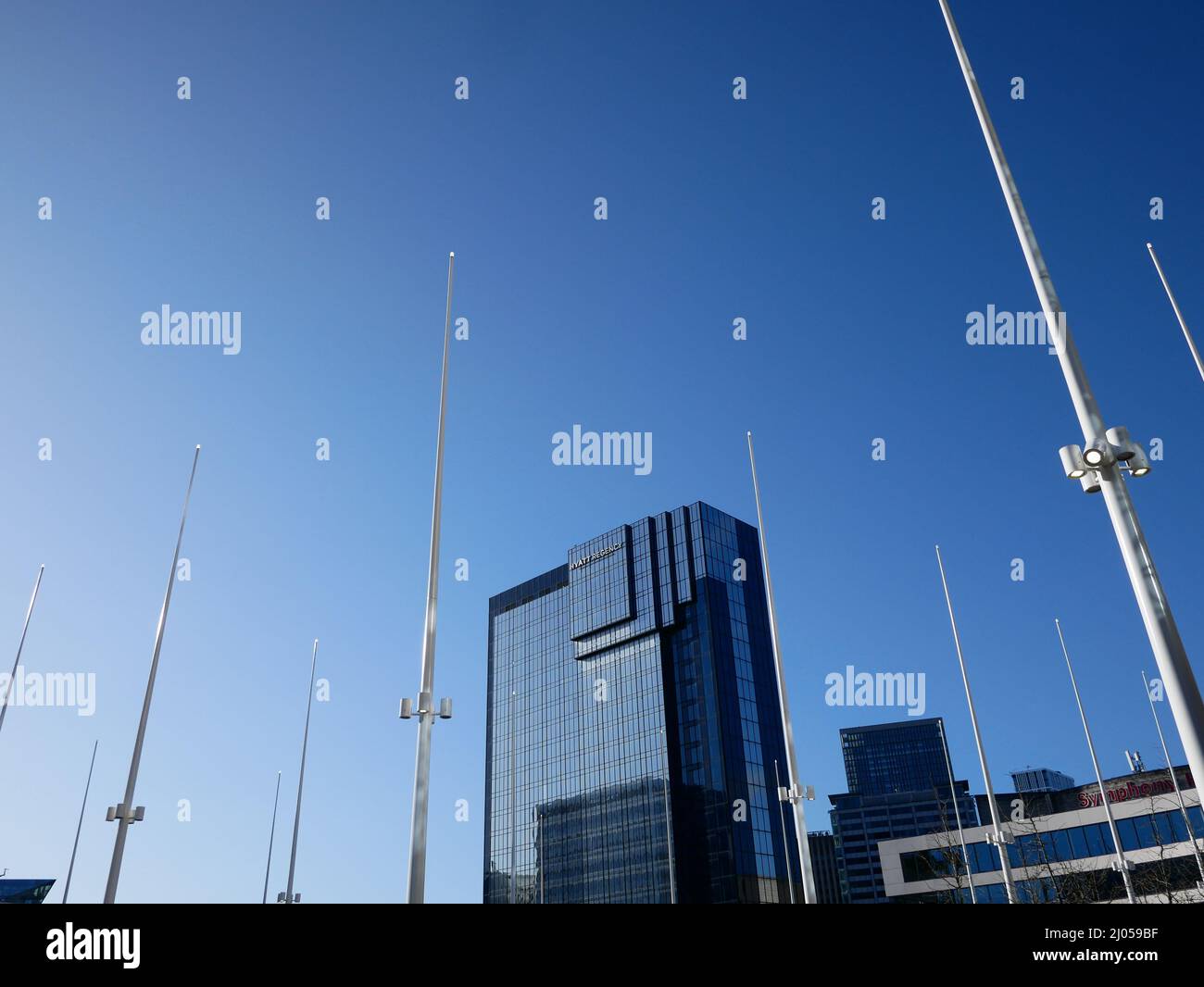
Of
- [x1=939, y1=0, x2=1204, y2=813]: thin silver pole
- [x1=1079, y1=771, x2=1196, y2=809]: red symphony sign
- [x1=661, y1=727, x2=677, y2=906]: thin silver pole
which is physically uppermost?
[x1=661, y1=727, x2=677, y2=906]: thin silver pole

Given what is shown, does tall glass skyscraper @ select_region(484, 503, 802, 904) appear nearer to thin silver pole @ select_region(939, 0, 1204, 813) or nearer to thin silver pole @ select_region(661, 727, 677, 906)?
thin silver pole @ select_region(661, 727, 677, 906)

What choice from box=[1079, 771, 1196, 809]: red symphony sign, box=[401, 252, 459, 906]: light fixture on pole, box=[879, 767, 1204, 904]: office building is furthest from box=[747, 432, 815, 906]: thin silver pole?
box=[1079, 771, 1196, 809]: red symphony sign

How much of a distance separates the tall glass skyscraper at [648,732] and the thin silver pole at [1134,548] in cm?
8965

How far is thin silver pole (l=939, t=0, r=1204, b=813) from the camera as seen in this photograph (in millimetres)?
7621

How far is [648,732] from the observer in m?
108

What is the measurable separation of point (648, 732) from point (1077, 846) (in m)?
51.6

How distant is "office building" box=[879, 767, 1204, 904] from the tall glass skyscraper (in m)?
23.2

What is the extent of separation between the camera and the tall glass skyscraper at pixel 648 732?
99.2 m

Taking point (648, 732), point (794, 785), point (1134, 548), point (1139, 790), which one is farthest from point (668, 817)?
point (1134, 548)

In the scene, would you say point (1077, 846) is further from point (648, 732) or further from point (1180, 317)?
point (1180, 317)
